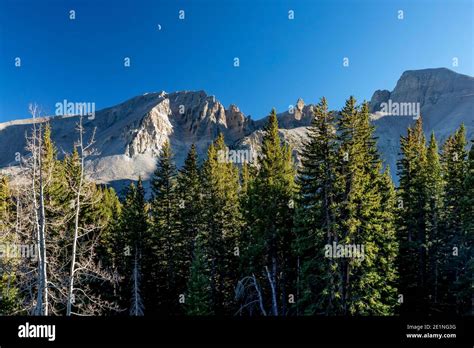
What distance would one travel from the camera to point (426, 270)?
3108cm

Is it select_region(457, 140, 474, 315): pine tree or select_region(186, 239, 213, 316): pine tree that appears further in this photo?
select_region(186, 239, 213, 316): pine tree

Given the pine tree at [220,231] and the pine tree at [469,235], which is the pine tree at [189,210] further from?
the pine tree at [469,235]

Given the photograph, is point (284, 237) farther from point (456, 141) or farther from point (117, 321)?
point (117, 321)

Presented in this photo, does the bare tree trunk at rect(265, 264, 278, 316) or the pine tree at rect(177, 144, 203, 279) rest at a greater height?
the pine tree at rect(177, 144, 203, 279)

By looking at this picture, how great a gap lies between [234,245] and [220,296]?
195 inches

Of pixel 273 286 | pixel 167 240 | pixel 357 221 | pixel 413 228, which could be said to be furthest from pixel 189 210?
pixel 413 228

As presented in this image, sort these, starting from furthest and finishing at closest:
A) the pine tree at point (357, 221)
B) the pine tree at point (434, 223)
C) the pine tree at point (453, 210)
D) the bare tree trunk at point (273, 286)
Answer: the pine tree at point (434, 223)
the pine tree at point (453, 210)
the bare tree trunk at point (273, 286)
the pine tree at point (357, 221)

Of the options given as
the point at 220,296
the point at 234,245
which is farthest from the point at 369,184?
the point at 220,296

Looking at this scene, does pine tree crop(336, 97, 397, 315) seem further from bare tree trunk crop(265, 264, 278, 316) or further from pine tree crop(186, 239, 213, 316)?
pine tree crop(186, 239, 213, 316)

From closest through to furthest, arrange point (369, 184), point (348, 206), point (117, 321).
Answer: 1. point (117, 321)
2. point (348, 206)
3. point (369, 184)

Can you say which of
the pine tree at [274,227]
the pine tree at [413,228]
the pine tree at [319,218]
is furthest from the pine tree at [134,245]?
the pine tree at [413,228]

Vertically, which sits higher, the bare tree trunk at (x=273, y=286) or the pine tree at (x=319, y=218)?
the pine tree at (x=319, y=218)

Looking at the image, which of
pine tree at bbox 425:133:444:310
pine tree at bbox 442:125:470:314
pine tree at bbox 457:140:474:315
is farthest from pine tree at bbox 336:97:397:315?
pine tree at bbox 425:133:444:310

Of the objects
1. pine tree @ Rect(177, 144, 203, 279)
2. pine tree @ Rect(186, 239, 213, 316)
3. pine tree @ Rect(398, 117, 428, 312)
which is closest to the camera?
pine tree @ Rect(186, 239, 213, 316)
